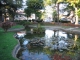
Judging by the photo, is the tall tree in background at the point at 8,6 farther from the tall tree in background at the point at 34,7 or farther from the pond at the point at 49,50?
the pond at the point at 49,50

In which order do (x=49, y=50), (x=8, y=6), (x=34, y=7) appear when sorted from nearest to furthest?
1. (x=49, y=50)
2. (x=8, y=6)
3. (x=34, y=7)

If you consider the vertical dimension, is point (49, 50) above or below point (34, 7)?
below

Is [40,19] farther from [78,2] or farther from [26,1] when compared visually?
[78,2]

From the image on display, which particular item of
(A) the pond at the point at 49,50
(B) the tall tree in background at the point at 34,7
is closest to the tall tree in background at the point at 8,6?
(B) the tall tree in background at the point at 34,7

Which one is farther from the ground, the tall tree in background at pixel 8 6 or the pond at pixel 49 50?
the tall tree in background at pixel 8 6

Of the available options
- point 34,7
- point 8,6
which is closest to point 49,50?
point 8,6

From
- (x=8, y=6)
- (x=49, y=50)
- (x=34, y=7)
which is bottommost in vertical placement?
(x=49, y=50)

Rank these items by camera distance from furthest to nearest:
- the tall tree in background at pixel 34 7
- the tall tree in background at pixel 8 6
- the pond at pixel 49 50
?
the tall tree in background at pixel 34 7
the tall tree in background at pixel 8 6
the pond at pixel 49 50

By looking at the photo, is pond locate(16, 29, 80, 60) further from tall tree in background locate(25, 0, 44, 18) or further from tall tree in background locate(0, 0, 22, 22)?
tall tree in background locate(25, 0, 44, 18)

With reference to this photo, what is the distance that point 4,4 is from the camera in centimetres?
4362

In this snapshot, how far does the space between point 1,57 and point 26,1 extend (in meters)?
51.3

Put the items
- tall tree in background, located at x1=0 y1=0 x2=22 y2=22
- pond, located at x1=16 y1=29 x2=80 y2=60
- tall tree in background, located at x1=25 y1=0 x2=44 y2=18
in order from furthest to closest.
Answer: tall tree in background, located at x1=25 y1=0 x2=44 y2=18 < tall tree in background, located at x1=0 y1=0 x2=22 y2=22 < pond, located at x1=16 y1=29 x2=80 y2=60

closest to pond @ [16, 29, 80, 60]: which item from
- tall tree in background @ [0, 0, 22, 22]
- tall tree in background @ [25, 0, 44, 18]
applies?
tall tree in background @ [0, 0, 22, 22]

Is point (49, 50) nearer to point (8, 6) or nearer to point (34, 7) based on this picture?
point (8, 6)
